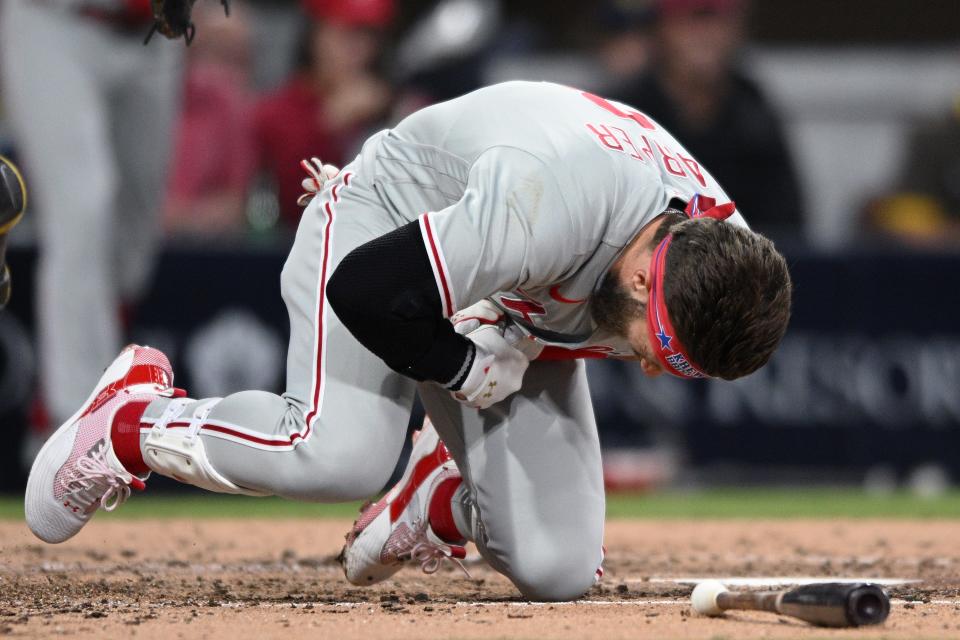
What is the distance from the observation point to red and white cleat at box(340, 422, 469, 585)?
4.19 meters

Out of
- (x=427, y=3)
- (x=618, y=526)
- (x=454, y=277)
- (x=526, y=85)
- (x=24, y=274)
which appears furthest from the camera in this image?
(x=427, y=3)

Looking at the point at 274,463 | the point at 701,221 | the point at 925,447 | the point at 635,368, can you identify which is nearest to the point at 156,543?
the point at 274,463

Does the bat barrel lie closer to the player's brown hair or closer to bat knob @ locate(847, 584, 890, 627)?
bat knob @ locate(847, 584, 890, 627)

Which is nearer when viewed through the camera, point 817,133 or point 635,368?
point 635,368

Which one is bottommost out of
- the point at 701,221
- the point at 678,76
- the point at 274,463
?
the point at 274,463

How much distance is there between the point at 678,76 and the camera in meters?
8.59

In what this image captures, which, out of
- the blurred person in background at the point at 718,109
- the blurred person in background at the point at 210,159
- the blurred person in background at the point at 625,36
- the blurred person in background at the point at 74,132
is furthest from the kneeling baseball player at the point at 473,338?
the blurred person in background at the point at 625,36

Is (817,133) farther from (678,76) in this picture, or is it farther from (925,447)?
(925,447)

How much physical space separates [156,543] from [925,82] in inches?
325

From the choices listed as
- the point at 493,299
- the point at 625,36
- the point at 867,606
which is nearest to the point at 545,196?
the point at 493,299

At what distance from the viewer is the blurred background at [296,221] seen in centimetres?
643

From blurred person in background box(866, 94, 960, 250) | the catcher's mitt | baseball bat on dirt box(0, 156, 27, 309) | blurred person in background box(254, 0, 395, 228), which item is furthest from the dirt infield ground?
blurred person in background box(866, 94, 960, 250)

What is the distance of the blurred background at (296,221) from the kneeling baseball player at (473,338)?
260 cm

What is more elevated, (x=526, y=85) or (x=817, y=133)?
(x=817, y=133)
